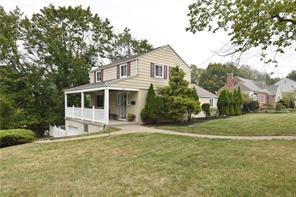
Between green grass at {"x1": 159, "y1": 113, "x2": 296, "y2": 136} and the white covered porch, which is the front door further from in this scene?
green grass at {"x1": 159, "y1": 113, "x2": 296, "y2": 136}

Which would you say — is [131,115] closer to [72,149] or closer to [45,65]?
[72,149]

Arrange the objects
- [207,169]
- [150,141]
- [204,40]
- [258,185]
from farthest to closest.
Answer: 1. [150,141]
2. [204,40]
3. [207,169]
4. [258,185]

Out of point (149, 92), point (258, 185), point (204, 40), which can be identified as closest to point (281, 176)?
point (258, 185)

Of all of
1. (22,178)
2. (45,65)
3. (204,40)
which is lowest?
(22,178)

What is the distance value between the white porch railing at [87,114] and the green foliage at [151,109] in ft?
10.6

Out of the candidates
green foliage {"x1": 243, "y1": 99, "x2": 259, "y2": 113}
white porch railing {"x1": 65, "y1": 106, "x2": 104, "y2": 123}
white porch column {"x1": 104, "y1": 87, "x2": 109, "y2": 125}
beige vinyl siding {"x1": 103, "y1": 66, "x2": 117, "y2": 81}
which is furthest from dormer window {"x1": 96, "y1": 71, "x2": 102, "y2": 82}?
green foliage {"x1": 243, "y1": 99, "x2": 259, "y2": 113}

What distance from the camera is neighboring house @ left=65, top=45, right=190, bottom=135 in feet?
58.4

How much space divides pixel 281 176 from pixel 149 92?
44.7 ft

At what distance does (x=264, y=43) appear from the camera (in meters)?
8.05

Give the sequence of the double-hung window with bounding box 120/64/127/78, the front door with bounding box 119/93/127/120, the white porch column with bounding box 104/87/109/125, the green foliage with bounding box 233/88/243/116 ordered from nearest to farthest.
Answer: the white porch column with bounding box 104/87/109/125 < the front door with bounding box 119/93/127/120 < the double-hung window with bounding box 120/64/127/78 < the green foliage with bounding box 233/88/243/116

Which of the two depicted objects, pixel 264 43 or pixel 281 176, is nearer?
pixel 281 176

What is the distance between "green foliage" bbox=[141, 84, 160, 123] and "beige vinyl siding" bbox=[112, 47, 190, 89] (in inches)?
36.3

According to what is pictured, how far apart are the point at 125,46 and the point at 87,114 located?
20417mm

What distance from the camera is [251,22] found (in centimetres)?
726
